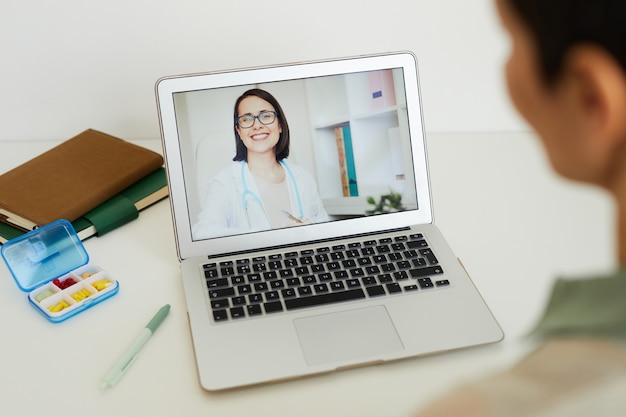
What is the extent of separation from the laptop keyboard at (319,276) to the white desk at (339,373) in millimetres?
62

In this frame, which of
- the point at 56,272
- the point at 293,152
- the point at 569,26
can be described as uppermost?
the point at 569,26

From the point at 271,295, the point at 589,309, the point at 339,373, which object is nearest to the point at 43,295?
the point at 271,295

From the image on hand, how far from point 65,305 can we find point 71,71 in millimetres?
486

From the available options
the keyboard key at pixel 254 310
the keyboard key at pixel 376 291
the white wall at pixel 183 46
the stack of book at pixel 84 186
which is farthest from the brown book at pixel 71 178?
the keyboard key at pixel 376 291

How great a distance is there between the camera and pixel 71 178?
1116 millimetres

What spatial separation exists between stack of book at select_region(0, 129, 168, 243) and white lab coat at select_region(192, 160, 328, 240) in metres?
0.18

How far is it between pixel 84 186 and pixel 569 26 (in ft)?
2.80

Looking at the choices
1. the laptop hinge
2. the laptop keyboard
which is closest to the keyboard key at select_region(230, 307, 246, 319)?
the laptop keyboard

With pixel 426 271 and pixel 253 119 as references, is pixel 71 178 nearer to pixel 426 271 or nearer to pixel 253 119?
pixel 253 119

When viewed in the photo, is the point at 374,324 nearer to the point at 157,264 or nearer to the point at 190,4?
the point at 157,264

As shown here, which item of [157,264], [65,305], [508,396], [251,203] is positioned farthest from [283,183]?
[508,396]

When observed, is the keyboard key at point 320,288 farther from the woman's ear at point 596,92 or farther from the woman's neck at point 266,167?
the woman's ear at point 596,92

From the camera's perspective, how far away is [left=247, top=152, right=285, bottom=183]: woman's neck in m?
0.99

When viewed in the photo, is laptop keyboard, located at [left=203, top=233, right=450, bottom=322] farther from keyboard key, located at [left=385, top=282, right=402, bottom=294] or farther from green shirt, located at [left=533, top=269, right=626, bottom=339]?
green shirt, located at [left=533, top=269, right=626, bottom=339]
